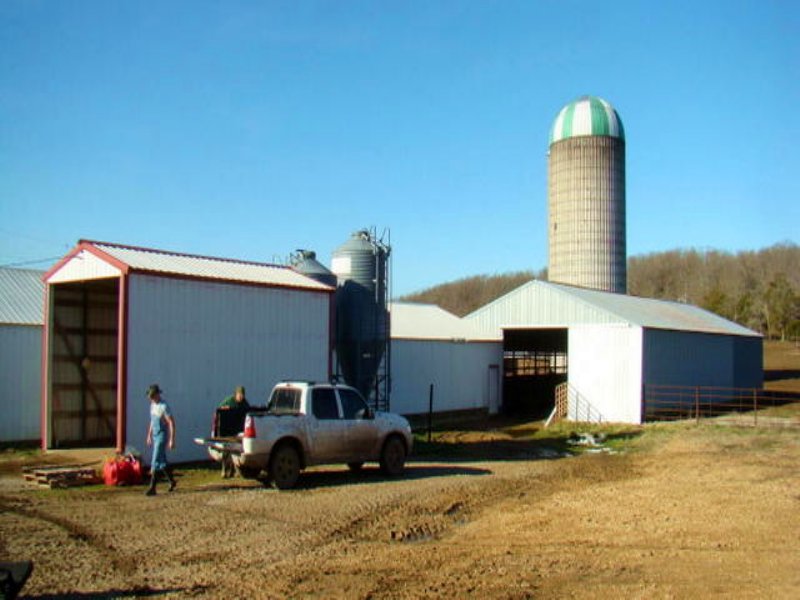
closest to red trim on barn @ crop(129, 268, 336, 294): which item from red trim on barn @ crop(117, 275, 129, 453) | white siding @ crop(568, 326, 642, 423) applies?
red trim on barn @ crop(117, 275, 129, 453)

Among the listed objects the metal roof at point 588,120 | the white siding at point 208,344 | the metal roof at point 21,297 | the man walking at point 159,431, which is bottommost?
the man walking at point 159,431

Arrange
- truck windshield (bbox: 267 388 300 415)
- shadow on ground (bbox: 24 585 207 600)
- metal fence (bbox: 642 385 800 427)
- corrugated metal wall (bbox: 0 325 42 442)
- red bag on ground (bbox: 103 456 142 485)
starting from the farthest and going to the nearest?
1. metal fence (bbox: 642 385 800 427)
2. corrugated metal wall (bbox: 0 325 42 442)
3. truck windshield (bbox: 267 388 300 415)
4. red bag on ground (bbox: 103 456 142 485)
5. shadow on ground (bbox: 24 585 207 600)

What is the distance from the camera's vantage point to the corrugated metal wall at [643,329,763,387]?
31.4 metres

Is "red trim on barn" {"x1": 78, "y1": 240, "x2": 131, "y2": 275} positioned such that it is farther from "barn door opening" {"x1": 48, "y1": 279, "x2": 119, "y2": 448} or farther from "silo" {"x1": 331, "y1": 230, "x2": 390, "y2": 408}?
"silo" {"x1": 331, "y1": 230, "x2": 390, "y2": 408}

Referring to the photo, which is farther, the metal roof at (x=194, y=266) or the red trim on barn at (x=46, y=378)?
the red trim on barn at (x=46, y=378)

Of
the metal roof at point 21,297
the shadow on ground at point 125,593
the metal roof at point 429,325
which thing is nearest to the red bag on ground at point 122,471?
the shadow on ground at point 125,593

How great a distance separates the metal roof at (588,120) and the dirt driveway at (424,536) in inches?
1234

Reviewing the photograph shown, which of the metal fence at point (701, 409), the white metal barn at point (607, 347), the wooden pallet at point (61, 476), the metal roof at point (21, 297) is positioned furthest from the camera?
the white metal barn at point (607, 347)

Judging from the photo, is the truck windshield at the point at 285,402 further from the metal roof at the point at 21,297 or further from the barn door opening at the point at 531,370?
the barn door opening at the point at 531,370

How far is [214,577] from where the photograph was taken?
8.55 meters

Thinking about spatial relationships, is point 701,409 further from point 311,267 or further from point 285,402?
point 285,402

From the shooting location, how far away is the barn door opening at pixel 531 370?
127 ft

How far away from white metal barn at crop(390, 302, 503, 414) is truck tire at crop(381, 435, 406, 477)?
12658 mm

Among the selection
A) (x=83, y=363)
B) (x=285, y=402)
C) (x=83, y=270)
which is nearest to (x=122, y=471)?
(x=285, y=402)
